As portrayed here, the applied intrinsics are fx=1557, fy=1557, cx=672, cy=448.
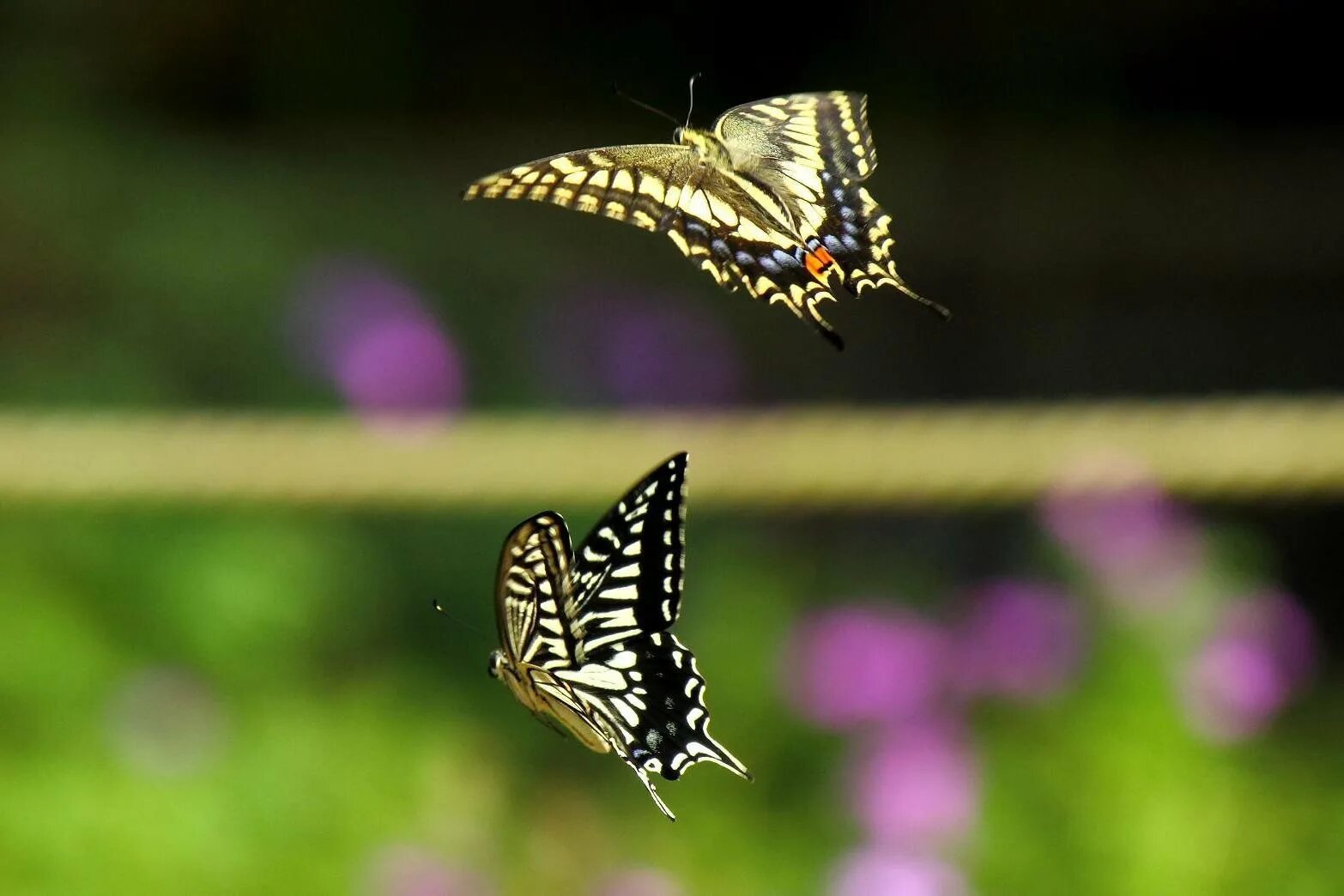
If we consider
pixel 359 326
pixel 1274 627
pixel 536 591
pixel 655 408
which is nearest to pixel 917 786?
pixel 1274 627

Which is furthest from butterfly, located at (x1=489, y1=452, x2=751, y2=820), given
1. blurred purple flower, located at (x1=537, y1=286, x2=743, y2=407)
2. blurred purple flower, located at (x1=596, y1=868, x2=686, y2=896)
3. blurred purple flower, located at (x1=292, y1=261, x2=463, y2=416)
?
blurred purple flower, located at (x1=537, y1=286, x2=743, y2=407)

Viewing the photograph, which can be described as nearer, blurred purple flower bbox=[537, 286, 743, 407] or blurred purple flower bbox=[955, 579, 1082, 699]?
blurred purple flower bbox=[955, 579, 1082, 699]

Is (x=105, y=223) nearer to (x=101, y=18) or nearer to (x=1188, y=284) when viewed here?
(x=101, y=18)

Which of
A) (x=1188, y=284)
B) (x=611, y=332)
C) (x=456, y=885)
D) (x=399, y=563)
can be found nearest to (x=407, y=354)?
(x=399, y=563)

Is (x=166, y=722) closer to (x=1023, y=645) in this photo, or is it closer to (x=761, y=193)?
(x=1023, y=645)

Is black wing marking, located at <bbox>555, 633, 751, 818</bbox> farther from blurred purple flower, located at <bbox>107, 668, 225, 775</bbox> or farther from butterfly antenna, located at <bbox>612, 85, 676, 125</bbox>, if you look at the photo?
blurred purple flower, located at <bbox>107, 668, 225, 775</bbox>

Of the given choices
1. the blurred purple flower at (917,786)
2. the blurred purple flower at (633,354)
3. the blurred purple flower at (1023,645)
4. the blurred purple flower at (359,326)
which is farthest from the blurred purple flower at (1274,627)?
the blurred purple flower at (359,326)

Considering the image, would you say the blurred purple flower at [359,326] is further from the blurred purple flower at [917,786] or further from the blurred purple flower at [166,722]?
the blurred purple flower at [917,786]
